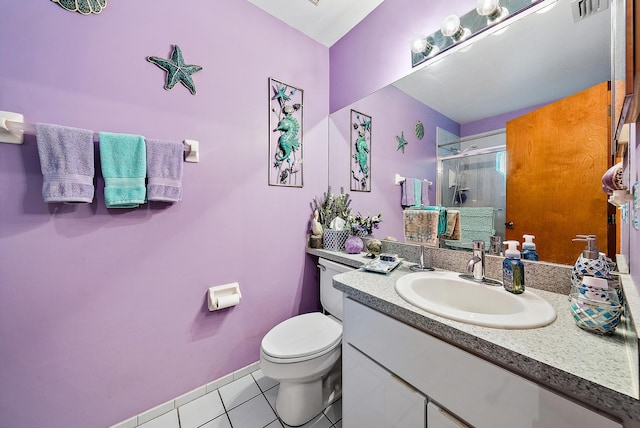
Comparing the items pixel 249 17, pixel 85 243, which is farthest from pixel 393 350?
pixel 249 17

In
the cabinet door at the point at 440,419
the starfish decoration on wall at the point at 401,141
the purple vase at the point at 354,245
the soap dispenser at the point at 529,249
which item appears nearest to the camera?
the cabinet door at the point at 440,419

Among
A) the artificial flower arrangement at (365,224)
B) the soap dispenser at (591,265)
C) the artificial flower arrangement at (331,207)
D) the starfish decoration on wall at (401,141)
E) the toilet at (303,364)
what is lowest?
the toilet at (303,364)

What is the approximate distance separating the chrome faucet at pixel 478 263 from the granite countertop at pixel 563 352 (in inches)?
8.2

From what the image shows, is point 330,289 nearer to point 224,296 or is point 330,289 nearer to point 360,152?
point 224,296

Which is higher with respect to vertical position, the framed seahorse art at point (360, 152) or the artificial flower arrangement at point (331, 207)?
the framed seahorse art at point (360, 152)

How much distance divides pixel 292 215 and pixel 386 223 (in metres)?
0.67

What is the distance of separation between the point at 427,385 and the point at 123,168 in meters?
1.48

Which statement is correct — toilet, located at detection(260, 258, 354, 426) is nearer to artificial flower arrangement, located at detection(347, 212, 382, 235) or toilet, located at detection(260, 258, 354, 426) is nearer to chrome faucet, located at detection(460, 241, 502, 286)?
artificial flower arrangement, located at detection(347, 212, 382, 235)

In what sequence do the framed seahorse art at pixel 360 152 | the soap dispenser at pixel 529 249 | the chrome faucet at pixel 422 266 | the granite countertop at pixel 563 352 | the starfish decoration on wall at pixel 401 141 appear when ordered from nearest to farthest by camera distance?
the granite countertop at pixel 563 352, the soap dispenser at pixel 529 249, the chrome faucet at pixel 422 266, the starfish decoration on wall at pixel 401 141, the framed seahorse art at pixel 360 152

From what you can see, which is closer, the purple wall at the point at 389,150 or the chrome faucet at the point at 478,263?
the chrome faucet at the point at 478,263

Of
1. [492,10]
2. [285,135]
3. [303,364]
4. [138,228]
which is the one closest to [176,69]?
[285,135]

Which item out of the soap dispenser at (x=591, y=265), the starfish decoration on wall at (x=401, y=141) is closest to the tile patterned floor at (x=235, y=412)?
the soap dispenser at (x=591, y=265)

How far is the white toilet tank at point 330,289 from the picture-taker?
55.9 inches

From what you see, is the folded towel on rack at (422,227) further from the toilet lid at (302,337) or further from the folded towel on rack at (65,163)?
the folded towel on rack at (65,163)
